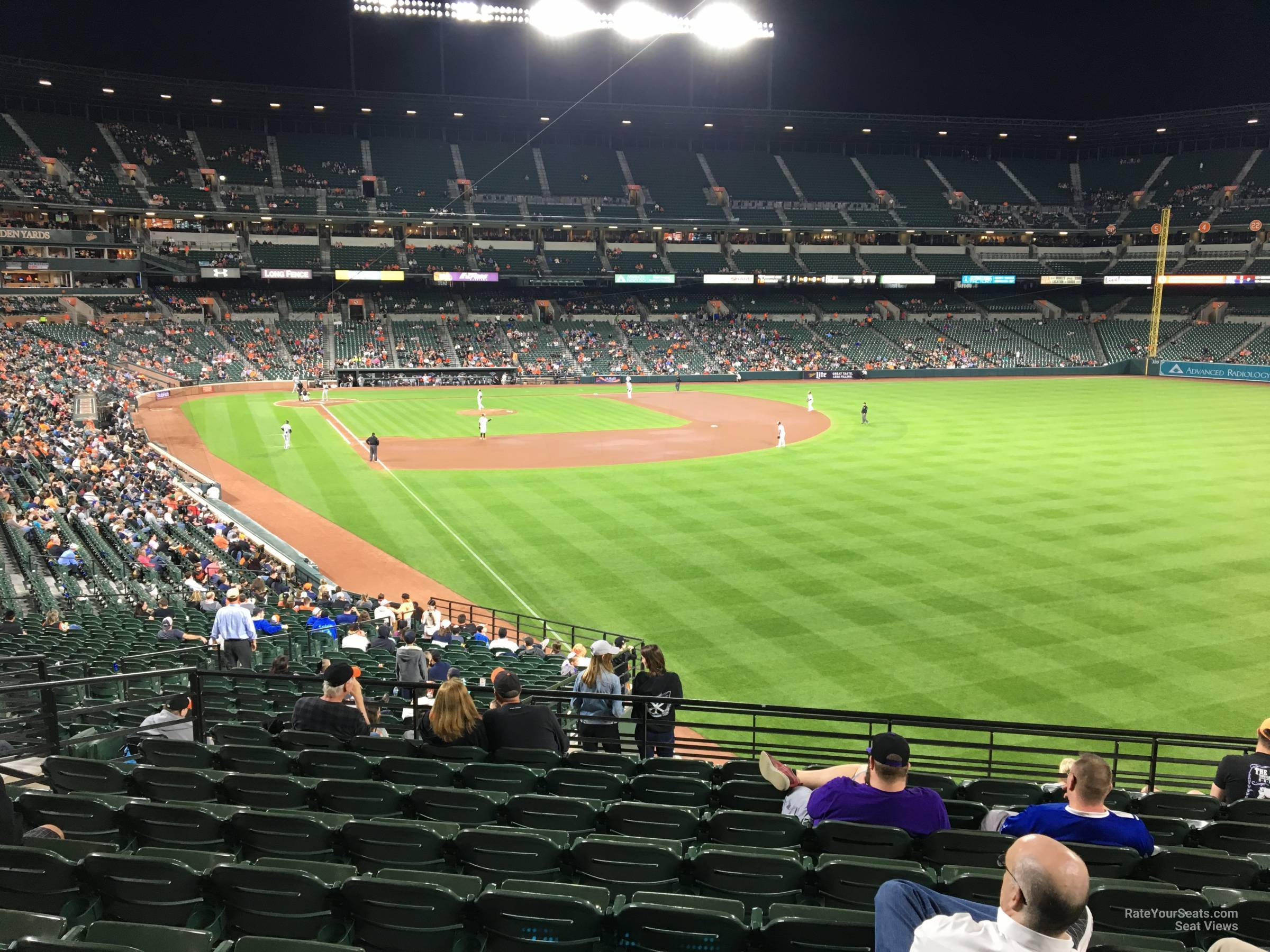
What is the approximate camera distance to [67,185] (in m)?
64.6

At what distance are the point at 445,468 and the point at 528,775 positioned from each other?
28.3 m

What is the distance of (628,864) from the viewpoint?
492cm

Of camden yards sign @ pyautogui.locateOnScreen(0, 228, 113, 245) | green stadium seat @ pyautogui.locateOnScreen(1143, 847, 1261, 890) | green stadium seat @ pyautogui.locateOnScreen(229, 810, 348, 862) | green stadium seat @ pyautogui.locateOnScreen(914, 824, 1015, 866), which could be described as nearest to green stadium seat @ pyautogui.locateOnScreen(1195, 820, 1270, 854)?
green stadium seat @ pyautogui.locateOnScreen(1143, 847, 1261, 890)

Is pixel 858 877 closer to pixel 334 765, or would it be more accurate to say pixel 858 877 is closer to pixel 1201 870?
pixel 1201 870

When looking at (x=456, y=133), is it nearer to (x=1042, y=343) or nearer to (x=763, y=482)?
(x=1042, y=343)

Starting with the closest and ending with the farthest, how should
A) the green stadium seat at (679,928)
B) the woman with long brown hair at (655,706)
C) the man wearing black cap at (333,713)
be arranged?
the green stadium seat at (679,928) → the man wearing black cap at (333,713) → the woman with long brown hair at (655,706)

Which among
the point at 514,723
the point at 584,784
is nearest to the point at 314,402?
the point at 514,723

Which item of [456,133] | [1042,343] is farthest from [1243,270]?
[456,133]

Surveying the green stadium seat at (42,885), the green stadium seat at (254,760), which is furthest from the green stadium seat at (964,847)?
the green stadium seat at (254,760)

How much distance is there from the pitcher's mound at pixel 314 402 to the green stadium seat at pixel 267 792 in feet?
164

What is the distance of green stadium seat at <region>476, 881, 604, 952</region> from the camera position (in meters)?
4.00

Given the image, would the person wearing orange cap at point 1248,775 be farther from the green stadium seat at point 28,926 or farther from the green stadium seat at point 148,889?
the green stadium seat at point 28,926

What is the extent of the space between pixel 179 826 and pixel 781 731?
507 cm

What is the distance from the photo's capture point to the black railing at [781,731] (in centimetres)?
802
